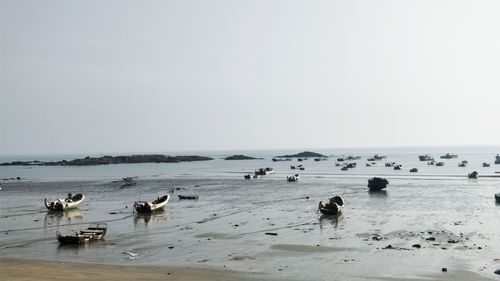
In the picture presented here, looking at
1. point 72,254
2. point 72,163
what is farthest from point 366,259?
point 72,163

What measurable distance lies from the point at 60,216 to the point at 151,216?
30.1ft

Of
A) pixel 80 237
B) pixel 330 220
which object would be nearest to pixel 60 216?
pixel 80 237

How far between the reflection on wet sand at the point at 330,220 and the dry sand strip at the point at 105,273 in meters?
15.1

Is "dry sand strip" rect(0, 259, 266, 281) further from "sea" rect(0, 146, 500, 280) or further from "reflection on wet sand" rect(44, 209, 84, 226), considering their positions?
"reflection on wet sand" rect(44, 209, 84, 226)

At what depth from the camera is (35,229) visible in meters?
38.3

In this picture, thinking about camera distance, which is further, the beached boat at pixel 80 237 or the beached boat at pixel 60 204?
the beached boat at pixel 60 204

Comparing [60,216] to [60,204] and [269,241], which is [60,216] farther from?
[269,241]

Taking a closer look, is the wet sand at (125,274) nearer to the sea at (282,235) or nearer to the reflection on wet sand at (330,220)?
the sea at (282,235)

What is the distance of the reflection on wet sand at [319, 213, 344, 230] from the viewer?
1497 inches

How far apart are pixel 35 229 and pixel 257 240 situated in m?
18.2

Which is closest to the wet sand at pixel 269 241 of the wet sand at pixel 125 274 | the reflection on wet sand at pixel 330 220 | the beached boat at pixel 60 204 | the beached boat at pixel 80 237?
the wet sand at pixel 125 274

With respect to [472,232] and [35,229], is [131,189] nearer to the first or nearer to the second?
[35,229]

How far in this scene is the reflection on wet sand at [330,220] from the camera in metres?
38.0

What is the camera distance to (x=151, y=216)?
147 feet
